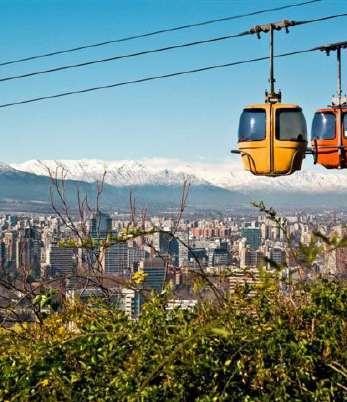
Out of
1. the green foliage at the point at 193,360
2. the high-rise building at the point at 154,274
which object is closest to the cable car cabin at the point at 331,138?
the high-rise building at the point at 154,274

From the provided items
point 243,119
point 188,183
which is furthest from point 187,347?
point 243,119

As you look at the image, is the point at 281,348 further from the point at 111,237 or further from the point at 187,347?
the point at 111,237

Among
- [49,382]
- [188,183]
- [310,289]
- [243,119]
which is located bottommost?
[49,382]

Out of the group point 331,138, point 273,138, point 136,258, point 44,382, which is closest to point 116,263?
point 136,258

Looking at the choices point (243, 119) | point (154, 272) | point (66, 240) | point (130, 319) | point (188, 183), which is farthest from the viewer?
point (243, 119)

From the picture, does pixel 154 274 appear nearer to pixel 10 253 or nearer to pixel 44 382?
pixel 44 382

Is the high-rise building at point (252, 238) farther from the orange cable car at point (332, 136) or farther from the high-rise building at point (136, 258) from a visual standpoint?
the orange cable car at point (332, 136)

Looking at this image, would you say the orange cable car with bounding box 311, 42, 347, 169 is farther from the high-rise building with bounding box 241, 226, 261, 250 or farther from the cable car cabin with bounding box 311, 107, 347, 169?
the high-rise building with bounding box 241, 226, 261, 250
